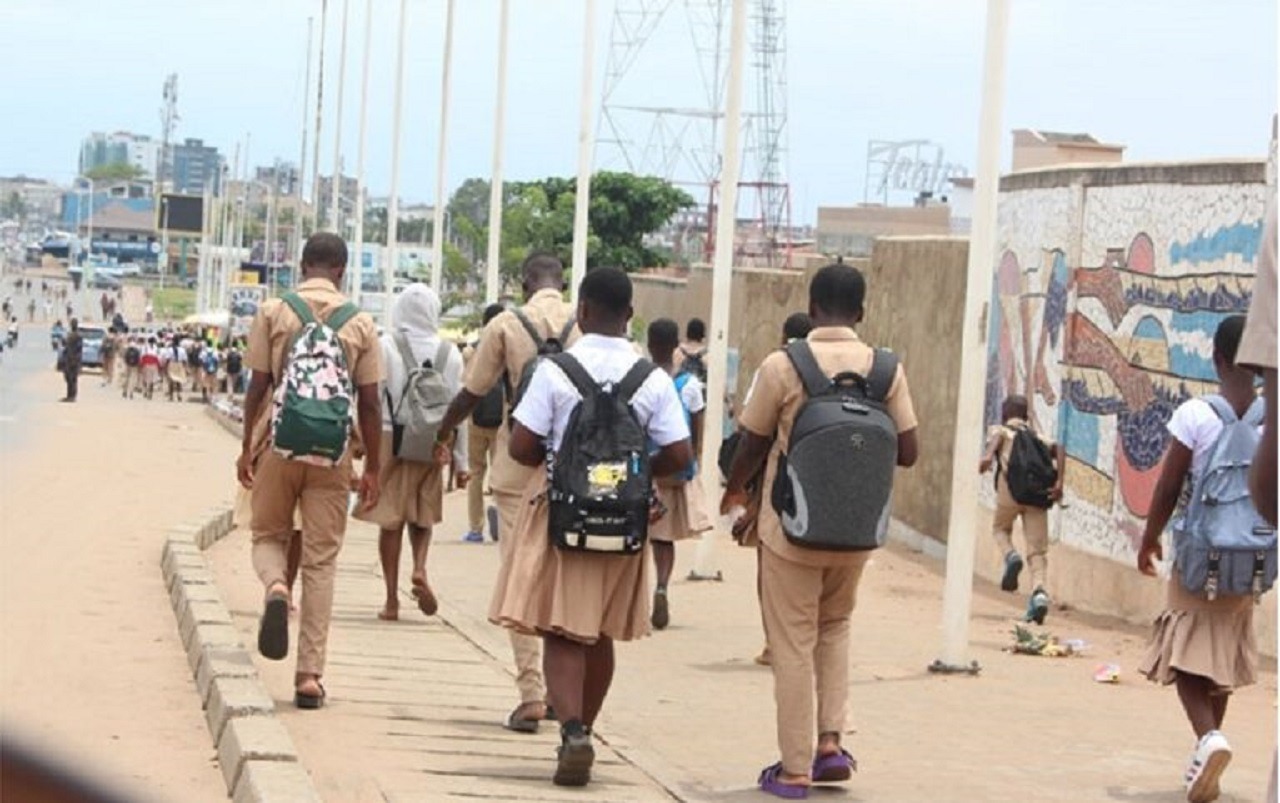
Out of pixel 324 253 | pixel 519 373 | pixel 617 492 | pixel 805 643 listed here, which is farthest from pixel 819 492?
pixel 324 253

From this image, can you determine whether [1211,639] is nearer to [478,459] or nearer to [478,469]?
[478,469]

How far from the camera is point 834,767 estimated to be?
316 inches

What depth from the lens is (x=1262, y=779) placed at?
917cm

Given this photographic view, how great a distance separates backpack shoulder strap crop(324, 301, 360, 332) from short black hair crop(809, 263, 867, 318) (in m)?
2.02

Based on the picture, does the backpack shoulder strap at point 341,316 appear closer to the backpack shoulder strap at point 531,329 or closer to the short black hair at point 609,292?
the backpack shoulder strap at point 531,329

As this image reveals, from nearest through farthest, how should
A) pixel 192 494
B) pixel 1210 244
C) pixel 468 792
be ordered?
pixel 468 792, pixel 1210 244, pixel 192 494

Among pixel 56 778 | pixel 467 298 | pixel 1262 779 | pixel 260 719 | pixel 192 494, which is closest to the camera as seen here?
pixel 56 778

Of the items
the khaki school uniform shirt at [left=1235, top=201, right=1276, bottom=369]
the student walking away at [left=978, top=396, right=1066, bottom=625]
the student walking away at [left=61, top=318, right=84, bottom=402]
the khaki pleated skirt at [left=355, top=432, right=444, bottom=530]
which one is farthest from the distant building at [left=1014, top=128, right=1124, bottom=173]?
the student walking away at [left=61, top=318, right=84, bottom=402]

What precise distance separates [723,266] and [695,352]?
0.87 m

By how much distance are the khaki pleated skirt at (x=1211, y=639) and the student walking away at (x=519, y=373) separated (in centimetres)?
239

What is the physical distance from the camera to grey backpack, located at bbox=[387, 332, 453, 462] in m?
11.8

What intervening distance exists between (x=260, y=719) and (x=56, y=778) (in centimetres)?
714

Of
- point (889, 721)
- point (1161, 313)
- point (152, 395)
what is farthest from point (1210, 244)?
point (152, 395)

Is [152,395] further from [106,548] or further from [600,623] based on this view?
[600,623]
